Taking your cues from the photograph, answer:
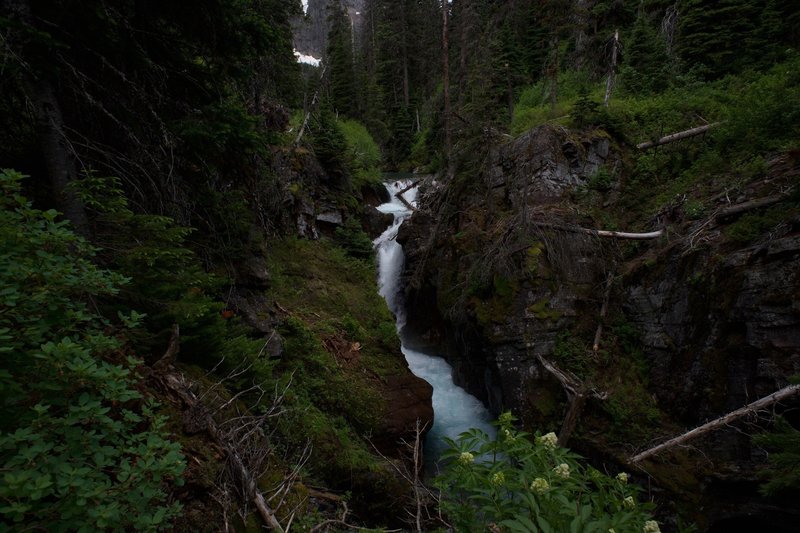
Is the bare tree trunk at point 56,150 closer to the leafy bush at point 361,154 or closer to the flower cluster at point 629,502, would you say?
the flower cluster at point 629,502

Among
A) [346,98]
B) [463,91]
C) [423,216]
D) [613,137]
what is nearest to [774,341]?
[613,137]

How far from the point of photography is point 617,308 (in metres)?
8.44

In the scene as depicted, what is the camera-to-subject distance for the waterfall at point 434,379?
30.8ft

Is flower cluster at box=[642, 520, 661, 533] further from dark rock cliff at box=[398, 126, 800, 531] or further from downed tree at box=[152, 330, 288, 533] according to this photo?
dark rock cliff at box=[398, 126, 800, 531]

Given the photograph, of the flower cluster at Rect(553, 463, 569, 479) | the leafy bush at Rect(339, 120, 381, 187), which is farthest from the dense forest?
the leafy bush at Rect(339, 120, 381, 187)

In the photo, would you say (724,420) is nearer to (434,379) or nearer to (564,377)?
(564,377)

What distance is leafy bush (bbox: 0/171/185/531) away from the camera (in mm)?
1490

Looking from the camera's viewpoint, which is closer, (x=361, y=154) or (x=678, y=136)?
(x=678, y=136)

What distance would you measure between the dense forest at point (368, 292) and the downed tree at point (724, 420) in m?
0.06

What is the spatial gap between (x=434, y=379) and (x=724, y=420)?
722 centimetres

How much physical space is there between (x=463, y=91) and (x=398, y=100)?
60.1ft

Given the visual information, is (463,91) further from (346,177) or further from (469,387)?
(469,387)

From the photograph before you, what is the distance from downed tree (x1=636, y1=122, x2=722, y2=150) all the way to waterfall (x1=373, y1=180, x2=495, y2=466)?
9039mm

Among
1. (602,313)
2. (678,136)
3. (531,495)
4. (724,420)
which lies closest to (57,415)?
(531,495)
